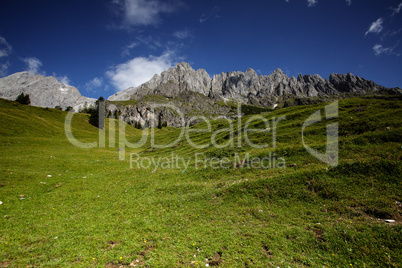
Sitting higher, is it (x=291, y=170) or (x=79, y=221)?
(x=291, y=170)

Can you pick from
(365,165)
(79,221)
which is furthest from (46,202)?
(365,165)

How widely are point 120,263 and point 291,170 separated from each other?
19.1 meters

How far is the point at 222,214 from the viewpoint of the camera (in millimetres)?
14680

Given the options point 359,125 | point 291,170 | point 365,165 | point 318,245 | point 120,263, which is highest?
point 359,125

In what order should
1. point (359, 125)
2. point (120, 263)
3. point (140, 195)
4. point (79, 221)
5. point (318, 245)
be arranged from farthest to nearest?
1. point (359, 125)
2. point (140, 195)
3. point (79, 221)
4. point (318, 245)
5. point (120, 263)

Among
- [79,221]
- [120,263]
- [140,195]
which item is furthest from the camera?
[140,195]

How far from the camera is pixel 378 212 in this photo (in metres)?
12.0

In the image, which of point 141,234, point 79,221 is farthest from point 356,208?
point 79,221

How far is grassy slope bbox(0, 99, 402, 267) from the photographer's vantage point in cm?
988

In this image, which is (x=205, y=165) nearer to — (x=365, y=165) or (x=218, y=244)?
(x=218, y=244)

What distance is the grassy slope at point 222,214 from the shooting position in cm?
988

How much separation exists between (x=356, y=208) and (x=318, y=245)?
559 centimetres

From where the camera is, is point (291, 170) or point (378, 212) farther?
point (291, 170)

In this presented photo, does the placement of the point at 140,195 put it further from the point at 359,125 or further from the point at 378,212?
the point at 359,125
